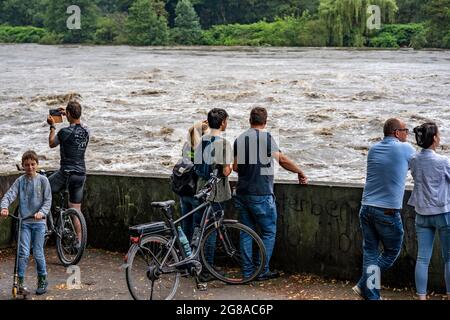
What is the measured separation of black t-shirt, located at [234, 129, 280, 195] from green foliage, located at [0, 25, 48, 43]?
76112 millimetres

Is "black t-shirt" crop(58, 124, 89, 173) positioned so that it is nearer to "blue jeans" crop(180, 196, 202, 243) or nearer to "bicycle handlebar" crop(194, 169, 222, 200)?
"blue jeans" crop(180, 196, 202, 243)

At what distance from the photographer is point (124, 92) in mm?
37062

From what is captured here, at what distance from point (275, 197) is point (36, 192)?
2335 mm

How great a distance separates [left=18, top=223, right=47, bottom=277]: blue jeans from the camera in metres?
7.27

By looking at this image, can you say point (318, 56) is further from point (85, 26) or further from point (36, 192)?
point (36, 192)

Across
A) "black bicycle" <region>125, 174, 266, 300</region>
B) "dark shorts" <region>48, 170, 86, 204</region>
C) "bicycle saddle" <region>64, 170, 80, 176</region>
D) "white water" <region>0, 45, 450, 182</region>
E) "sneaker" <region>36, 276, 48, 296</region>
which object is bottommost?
"white water" <region>0, 45, 450, 182</region>

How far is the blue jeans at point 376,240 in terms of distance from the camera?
682 cm

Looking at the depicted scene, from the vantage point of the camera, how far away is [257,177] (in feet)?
24.6

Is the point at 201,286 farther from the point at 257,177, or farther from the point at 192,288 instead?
the point at 257,177

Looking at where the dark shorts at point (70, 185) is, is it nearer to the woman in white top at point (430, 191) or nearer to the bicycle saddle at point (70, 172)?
the bicycle saddle at point (70, 172)

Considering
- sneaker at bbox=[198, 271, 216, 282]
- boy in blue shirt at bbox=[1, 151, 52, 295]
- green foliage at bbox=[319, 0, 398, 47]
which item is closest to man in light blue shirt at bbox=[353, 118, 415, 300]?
sneaker at bbox=[198, 271, 216, 282]

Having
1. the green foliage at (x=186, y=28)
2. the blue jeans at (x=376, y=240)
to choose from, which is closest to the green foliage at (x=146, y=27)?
the green foliage at (x=186, y=28)

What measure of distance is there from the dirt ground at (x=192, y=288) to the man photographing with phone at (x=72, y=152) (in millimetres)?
478
